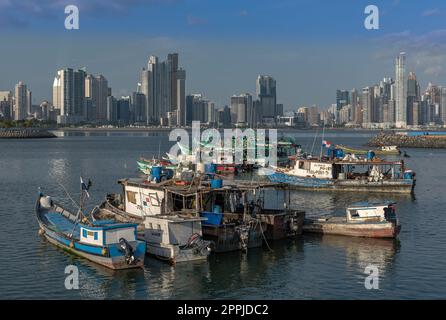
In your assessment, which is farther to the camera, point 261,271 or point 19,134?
point 19,134

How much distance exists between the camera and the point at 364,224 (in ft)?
97.2

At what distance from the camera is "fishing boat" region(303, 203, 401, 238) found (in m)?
29.5

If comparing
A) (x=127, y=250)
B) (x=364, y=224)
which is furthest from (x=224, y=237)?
(x=364, y=224)

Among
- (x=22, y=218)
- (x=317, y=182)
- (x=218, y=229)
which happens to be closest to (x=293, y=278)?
(x=218, y=229)

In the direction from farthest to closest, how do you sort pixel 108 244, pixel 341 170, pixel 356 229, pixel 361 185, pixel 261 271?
pixel 341 170 < pixel 361 185 < pixel 356 229 < pixel 261 271 < pixel 108 244

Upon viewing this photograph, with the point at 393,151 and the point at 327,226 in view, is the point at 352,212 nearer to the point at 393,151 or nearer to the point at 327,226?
the point at 327,226

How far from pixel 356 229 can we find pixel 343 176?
1908 centimetres

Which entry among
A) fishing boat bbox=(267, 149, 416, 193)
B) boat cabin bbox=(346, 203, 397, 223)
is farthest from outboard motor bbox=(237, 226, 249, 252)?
fishing boat bbox=(267, 149, 416, 193)

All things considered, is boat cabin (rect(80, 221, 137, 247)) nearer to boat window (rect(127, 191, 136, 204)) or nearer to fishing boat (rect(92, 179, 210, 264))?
fishing boat (rect(92, 179, 210, 264))

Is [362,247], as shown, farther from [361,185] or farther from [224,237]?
[361,185]

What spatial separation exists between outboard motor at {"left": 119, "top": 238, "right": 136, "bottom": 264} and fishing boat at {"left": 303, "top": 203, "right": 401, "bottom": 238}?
10.3 metres
